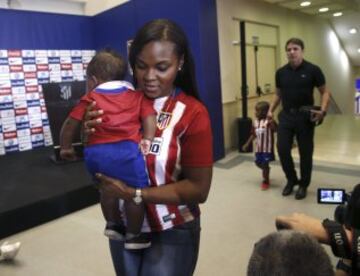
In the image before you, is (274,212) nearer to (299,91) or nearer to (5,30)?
(299,91)

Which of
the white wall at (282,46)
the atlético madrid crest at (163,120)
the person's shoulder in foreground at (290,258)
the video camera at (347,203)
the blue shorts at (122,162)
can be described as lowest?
the video camera at (347,203)

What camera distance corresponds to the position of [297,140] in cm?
337

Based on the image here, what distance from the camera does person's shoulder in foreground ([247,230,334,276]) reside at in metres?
0.60

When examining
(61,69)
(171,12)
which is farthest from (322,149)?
(61,69)

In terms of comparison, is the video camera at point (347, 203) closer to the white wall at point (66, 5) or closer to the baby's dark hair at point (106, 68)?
the baby's dark hair at point (106, 68)

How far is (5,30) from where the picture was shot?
499 cm

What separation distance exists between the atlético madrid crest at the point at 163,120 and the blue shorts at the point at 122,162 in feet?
0.28

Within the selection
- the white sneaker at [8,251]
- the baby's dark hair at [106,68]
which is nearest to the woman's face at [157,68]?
the baby's dark hair at [106,68]

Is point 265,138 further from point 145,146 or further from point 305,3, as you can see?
point 305,3

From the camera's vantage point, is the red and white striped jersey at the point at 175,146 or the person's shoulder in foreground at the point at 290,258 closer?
the person's shoulder in foreground at the point at 290,258

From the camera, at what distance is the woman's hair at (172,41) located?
95cm

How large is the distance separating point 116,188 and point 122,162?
72 mm

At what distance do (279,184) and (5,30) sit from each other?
4260 mm

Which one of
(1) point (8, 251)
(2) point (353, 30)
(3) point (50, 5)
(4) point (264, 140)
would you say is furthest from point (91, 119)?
(2) point (353, 30)
